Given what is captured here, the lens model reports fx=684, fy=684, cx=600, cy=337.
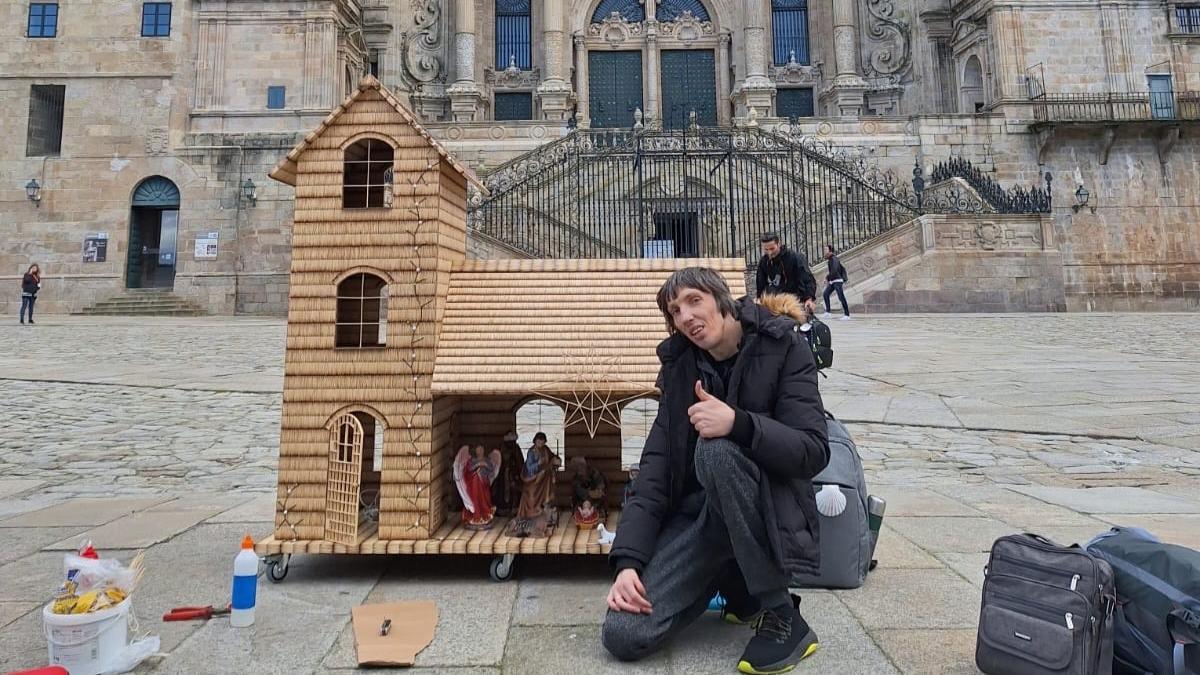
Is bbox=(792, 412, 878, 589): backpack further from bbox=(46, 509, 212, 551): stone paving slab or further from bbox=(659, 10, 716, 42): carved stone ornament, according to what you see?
bbox=(659, 10, 716, 42): carved stone ornament

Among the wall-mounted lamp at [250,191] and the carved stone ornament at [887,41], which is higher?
the carved stone ornament at [887,41]

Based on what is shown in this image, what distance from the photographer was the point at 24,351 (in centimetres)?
1251

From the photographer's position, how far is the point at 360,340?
10.9ft

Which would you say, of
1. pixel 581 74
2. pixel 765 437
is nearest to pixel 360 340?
pixel 765 437

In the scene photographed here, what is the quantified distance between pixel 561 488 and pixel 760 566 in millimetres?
1526

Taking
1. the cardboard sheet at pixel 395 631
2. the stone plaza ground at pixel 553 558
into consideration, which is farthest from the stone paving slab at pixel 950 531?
the cardboard sheet at pixel 395 631

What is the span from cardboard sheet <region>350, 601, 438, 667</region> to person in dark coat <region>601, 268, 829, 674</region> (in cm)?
68

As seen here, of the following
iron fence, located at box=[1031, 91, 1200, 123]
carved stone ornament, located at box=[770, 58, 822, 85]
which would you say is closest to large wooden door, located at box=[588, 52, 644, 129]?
carved stone ornament, located at box=[770, 58, 822, 85]

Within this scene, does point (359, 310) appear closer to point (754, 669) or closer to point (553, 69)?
point (754, 669)

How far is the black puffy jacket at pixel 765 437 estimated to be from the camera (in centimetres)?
229

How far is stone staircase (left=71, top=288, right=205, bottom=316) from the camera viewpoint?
70.0ft

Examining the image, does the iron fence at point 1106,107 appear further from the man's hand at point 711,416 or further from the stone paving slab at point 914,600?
the man's hand at point 711,416

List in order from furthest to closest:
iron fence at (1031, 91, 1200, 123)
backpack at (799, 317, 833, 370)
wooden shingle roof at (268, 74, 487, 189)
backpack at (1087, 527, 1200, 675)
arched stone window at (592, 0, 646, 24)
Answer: arched stone window at (592, 0, 646, 24) < iron fence at (1031, 91, 1200, 123) < backpack at (799, 317, 833, 370) < wooden shingle roof at (268, 74, 487, 189) < backpack at (1087, 527, 1200, 675)

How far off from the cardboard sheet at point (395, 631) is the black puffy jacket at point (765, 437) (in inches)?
30.4
